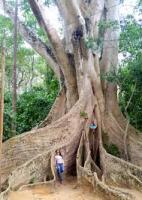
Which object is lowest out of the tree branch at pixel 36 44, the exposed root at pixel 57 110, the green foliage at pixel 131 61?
the exposed root at pixel 57 110

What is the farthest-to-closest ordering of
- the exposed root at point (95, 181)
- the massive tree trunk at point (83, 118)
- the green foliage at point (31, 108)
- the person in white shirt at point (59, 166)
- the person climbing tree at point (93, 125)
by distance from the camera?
the green foliage at point (31, 108) → the person climbing tree at point (93, 125) → the person in white shirt at point (59, 166) → the massive tree trunk at point (83, 118) → the exposed root at point (95, 181)

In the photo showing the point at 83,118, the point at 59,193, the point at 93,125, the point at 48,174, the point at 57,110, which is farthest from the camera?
the point at 57,110

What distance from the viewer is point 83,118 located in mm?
13008

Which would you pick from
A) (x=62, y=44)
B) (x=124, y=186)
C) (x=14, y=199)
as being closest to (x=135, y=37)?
(x=62, y=44)

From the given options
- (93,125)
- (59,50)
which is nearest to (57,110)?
(93,125)

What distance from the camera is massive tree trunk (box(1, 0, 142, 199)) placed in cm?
1086

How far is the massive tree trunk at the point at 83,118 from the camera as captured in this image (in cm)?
1086

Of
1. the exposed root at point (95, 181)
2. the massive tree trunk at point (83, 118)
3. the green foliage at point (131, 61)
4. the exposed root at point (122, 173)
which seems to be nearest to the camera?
the exposed root at point (95, 181)

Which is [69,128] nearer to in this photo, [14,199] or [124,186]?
[124,186]

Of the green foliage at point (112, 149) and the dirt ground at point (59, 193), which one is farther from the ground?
the green foliage at point (112, 149)

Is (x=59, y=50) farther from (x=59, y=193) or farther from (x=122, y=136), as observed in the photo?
(x=59, y=193)

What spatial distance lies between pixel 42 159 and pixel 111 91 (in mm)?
4232

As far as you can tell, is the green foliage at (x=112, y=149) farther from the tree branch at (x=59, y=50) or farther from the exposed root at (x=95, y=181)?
the tree branch at (x=59, y=50)

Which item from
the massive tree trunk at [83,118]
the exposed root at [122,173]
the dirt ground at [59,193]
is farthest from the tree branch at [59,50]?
the dirt ground at [59,193]
